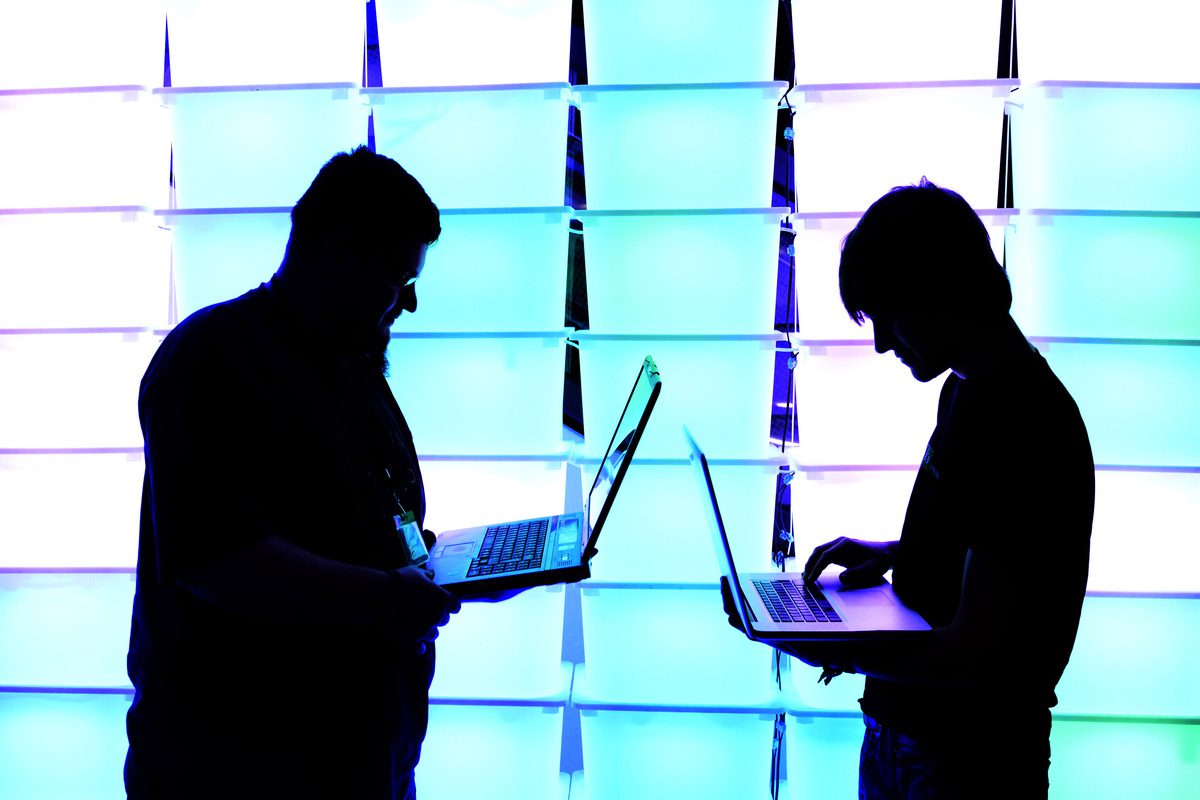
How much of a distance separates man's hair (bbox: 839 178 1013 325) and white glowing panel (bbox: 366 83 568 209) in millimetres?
780

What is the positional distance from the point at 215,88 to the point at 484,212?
1.66ft

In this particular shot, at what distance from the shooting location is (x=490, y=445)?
1.54 meters

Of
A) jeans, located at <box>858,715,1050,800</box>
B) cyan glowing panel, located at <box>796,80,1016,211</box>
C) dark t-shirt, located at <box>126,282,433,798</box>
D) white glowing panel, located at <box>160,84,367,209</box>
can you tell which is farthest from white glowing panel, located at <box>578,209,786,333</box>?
jeans, located at <box>858,715,1050,800</box>

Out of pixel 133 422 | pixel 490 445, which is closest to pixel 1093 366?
pixel 490 445

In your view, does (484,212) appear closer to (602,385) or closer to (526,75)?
(526,75)

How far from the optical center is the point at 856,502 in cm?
146

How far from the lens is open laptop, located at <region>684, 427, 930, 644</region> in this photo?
87 centimetres

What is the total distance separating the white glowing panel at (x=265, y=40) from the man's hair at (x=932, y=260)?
1046mm

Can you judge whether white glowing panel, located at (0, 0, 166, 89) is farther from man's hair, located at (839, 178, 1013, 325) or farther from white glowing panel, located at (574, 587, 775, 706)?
man's hair, located at (839, 178, 1013, 325)

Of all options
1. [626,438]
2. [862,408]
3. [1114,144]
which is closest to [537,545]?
[626,438]

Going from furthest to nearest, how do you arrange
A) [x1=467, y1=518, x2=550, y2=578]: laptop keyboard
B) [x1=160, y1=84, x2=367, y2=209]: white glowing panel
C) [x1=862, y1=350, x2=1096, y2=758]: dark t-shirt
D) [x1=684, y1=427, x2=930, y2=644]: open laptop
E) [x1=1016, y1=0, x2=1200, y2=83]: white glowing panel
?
[x1=160, y1=84, x2=367, y2=209]: white glowing panel
[x1=1016, y1=0, x2=1200, y2=83]: white glowing panel
[x1=467, y1=518, x2=550, y2=578]: laptop keyboard
[x1=684, y1=427, x2=930, y2=644]: open laptop
[x1=862, y1=350, x2=1096, y2=758]: dark t-shirt

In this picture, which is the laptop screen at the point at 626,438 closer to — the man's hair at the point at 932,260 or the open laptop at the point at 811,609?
the open laptop at the point at 811,609

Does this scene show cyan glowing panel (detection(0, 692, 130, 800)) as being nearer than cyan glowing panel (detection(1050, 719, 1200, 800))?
No

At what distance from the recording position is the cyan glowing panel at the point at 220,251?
1.50 m
